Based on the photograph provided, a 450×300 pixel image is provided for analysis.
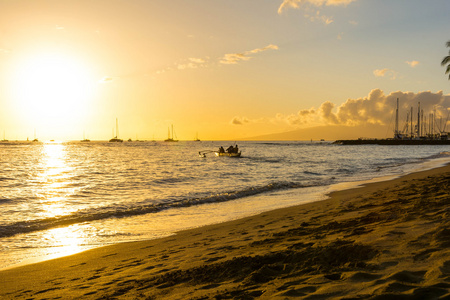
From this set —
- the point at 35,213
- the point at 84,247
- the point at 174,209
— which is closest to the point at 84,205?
the point at 35,213

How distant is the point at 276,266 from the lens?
216 inches

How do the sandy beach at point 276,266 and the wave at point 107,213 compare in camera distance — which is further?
the wave at point 107,213

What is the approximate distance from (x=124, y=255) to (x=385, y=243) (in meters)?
5.97

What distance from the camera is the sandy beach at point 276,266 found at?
4344 mm

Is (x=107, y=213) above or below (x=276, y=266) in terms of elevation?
below

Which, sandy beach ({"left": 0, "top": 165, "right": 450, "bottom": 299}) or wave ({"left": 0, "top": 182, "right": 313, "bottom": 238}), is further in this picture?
wave ({"left": 0, "top": 182, "right": 313, "bottom": 238})

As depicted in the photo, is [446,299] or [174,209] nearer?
[446,299]

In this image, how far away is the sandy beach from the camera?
4.34 metres

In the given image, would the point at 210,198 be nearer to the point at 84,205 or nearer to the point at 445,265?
the point at 84,205

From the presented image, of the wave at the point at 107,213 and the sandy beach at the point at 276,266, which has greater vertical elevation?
the sandy beach at the point at 276,266

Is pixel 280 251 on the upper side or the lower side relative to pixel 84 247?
upper

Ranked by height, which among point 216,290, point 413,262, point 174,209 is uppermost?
point 413,262

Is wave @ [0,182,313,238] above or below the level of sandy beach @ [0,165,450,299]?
below

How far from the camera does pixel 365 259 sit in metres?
5.27
